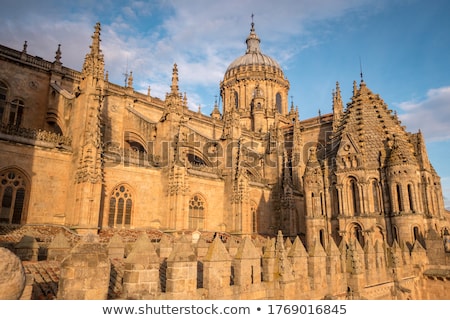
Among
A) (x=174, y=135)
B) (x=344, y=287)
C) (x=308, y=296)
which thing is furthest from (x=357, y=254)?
(x=174, y=135)

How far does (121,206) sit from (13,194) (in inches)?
263

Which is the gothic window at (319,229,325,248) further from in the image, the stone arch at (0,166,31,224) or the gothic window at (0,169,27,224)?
the gothic window at (0,169,27,224)

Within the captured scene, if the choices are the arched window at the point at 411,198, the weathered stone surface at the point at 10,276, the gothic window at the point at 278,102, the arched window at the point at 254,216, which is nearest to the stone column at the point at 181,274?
the weathered stone surface at the point at 10,276

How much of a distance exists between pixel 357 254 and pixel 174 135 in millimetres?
17107

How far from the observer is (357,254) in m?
16.0

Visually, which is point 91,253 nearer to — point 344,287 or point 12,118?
point 344,287

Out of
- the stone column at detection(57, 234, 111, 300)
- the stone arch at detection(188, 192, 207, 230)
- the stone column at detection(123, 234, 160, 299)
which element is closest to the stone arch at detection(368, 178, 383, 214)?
A: the stone arch at detection(188, 192, 207, 230)

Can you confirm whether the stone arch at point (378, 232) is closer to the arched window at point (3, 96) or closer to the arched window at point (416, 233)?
the arched window at point (416, 233)

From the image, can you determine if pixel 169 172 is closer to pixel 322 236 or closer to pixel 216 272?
pixel 322 236

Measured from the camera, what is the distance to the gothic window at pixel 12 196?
1919 cm

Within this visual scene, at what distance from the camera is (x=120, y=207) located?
23.9 m

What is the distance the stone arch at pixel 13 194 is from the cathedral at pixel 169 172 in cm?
6

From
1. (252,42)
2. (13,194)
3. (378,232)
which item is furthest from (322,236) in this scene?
(252,42)
